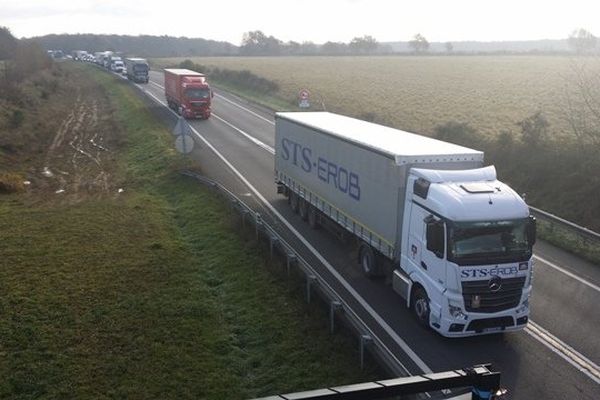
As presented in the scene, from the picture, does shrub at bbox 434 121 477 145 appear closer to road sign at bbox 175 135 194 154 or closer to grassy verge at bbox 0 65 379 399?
road sign at bbox 175 135 194 154

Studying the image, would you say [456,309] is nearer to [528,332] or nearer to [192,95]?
[528,332]

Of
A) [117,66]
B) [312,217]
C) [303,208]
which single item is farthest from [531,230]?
[117,66]

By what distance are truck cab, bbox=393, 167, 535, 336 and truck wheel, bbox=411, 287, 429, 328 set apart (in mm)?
125

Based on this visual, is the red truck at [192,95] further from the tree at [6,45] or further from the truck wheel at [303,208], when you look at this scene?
the tree at [6,45]

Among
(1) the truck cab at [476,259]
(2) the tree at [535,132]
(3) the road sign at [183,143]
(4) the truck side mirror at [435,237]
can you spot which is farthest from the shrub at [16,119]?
(4) the truck side mirror at [435,237]

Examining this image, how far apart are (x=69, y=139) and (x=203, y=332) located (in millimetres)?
29572

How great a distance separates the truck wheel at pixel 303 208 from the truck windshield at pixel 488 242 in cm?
885

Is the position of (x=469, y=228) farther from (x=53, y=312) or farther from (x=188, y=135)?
(x=188, y=135)

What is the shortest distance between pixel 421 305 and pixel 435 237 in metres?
1.84

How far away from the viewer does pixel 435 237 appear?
454 inches

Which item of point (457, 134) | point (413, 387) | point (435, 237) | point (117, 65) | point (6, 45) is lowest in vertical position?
point (457, 134)

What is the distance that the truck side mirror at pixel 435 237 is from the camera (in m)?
11.5

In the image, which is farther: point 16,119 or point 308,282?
point 16,119

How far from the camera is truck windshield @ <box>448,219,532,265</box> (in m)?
11.4
